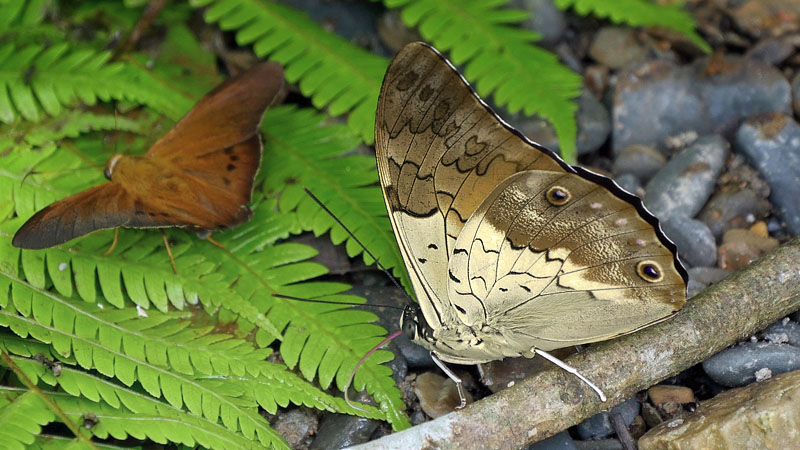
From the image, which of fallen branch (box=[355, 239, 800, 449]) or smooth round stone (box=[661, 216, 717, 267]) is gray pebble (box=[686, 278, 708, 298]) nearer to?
smooth round stone (box=[661, 216, 717, 267])

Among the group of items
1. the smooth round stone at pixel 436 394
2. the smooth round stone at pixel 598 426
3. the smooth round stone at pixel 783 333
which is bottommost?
the smooth round stone at pixel 598 426

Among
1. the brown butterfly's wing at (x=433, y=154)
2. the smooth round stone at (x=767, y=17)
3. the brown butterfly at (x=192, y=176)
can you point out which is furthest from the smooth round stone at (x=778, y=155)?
the brown butterfly at (x=192, y=176)

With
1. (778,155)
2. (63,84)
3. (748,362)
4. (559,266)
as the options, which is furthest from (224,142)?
(778,155)

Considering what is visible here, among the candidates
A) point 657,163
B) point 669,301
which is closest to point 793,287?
point 669,301

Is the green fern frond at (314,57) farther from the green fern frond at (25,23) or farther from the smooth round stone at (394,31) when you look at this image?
the green fern frond at (25,23)

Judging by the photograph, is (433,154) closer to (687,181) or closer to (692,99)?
(687,181)

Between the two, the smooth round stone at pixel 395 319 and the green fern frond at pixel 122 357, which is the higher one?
the green fern frond at pixel 122 357
